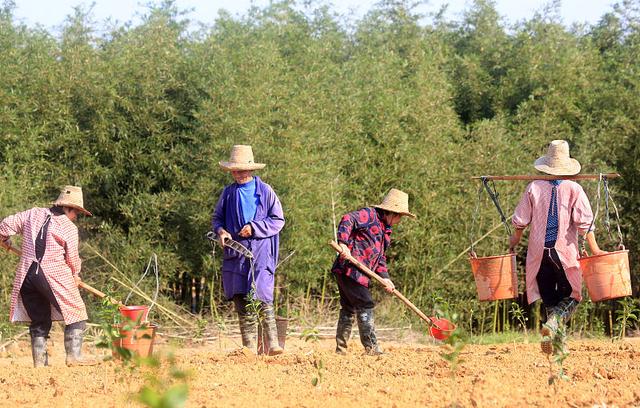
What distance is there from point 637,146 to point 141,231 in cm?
667

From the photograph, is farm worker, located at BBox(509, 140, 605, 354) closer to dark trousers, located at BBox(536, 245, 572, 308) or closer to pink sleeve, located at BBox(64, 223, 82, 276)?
dark trousers, located at BBox(536, 245, 572, 308)

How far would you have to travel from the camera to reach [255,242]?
713cm

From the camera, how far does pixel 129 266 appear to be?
34.9 feet

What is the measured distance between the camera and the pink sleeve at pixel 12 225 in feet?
22.6

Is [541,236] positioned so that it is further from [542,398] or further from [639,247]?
[639,247]

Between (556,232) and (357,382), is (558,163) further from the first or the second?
(357,382)

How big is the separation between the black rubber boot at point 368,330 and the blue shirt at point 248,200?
1.08m

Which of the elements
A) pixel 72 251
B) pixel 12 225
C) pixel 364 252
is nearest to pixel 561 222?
pixel 364 252

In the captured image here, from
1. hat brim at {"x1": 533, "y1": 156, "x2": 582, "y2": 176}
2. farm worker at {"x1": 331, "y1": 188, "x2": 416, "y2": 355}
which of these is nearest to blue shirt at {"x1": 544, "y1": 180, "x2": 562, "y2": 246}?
hat brim at {"x1": 533, "y1": 156, "x2": 582, "y2": 176}

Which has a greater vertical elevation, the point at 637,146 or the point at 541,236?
the point at 637,146

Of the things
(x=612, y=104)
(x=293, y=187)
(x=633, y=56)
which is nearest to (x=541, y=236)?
(x=293, y=187)

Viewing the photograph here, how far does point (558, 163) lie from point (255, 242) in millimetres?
2248

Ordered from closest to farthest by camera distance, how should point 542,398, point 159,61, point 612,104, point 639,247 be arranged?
1. point 542,398
2. point 159,61
3. point 639,247
4. point 612,104

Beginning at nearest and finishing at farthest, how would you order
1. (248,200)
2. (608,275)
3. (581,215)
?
1. (608,275)
2. (581,215)
3. (248,200)
